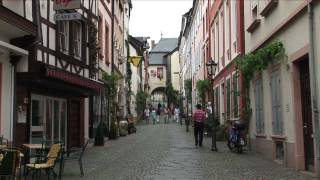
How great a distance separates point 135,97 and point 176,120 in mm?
4980

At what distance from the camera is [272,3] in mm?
14891

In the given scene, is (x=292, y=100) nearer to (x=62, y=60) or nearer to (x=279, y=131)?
(x=279, y=131)

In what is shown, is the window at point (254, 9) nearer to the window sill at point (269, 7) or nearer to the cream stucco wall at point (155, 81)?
the window sill at point (269, 7)

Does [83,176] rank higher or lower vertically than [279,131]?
lower

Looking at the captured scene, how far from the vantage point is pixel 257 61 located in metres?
16.1

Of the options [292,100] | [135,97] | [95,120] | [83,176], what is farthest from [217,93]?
[135,97]

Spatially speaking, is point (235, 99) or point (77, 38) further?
point (235, 99)

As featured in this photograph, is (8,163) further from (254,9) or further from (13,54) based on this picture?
(254,9)

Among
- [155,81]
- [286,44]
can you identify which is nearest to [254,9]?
[286,44]

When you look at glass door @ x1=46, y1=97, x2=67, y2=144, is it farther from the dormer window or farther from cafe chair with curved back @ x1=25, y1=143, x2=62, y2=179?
the dormer window

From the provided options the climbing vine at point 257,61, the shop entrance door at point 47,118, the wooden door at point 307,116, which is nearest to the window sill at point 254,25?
the climbing vine at point 257,61

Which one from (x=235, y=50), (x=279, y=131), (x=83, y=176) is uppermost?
(x=235, y=50)

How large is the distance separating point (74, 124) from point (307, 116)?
9.55m

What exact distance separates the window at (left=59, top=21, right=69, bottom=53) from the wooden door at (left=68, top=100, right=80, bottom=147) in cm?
244
